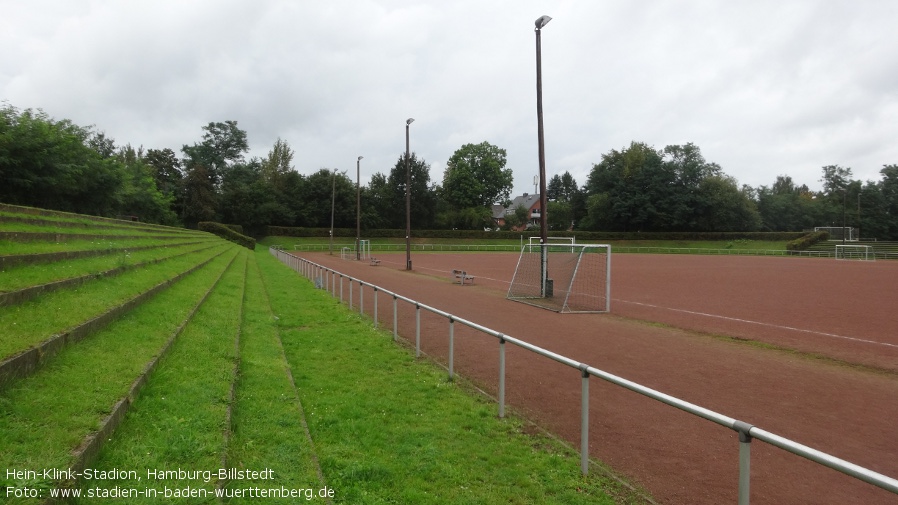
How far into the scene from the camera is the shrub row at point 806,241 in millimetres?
65625

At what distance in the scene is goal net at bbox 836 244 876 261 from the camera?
184ft

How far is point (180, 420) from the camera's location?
4199mm

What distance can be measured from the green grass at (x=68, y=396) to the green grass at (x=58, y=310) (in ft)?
0.75

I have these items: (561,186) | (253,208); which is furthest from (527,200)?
(253,208)

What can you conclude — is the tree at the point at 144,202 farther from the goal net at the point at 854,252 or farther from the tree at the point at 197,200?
the goal net at the point at 854,252

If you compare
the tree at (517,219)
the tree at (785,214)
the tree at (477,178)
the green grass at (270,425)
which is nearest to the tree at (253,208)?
the tree at (477,178)

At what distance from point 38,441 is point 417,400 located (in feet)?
12.1

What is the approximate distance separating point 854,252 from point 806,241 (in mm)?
7859

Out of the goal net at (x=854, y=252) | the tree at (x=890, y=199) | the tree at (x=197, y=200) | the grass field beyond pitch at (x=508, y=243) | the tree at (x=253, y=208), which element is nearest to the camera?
the goal net at (x=854, y=252)

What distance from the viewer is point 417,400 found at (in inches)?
245

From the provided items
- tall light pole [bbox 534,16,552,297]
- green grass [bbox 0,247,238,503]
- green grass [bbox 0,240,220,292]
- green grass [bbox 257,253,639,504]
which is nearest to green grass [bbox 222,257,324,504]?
green grass [bbox 257,253,639,504]

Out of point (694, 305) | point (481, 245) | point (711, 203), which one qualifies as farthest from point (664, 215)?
point (694, 305)

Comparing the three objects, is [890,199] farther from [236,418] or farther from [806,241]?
[236,418]

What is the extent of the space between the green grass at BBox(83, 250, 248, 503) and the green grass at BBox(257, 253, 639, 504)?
2.80 feet
